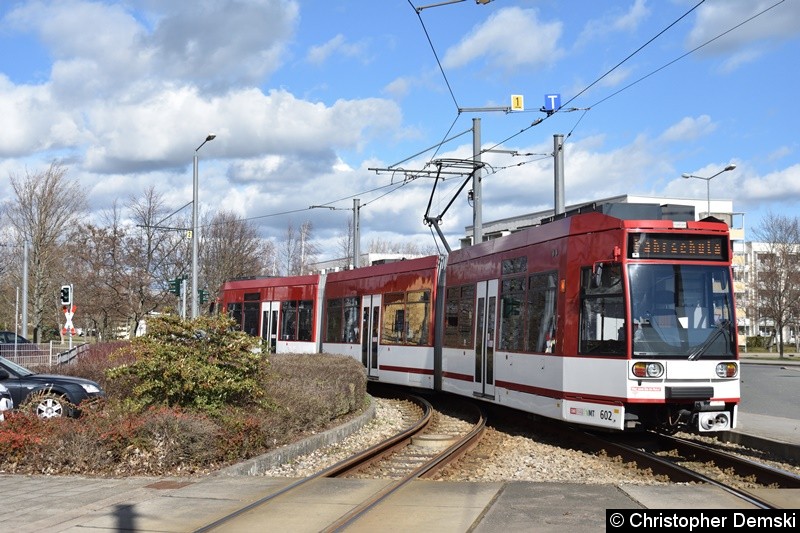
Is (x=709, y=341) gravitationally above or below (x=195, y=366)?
above

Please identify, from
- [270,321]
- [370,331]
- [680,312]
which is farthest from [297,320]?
[680,312]

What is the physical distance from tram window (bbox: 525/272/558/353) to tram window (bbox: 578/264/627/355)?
846 mm

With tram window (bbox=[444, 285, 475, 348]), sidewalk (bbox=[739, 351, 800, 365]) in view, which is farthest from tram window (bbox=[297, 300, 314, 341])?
sidewalk (bbox=[739, 351, 800, 365])

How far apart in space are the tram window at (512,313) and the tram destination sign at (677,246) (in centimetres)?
316

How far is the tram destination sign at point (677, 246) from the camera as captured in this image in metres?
12.5

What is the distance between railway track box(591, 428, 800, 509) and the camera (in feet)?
31.6

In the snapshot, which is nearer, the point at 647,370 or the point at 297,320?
the point at 647,370

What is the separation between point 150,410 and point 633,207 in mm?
7480

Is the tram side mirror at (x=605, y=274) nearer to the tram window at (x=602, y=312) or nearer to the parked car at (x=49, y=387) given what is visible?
the tram window at (x=602, y=312)

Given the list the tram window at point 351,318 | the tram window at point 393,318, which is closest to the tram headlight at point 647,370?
the tram window at point 393,318

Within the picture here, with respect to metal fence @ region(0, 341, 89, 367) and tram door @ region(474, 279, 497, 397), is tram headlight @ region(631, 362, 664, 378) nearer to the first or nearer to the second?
tram door @ region(474, 279, 497, 397)

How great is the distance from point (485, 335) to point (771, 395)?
9.93m

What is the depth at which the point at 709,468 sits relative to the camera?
37.3ft

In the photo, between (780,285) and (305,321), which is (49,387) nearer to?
(305,321)
